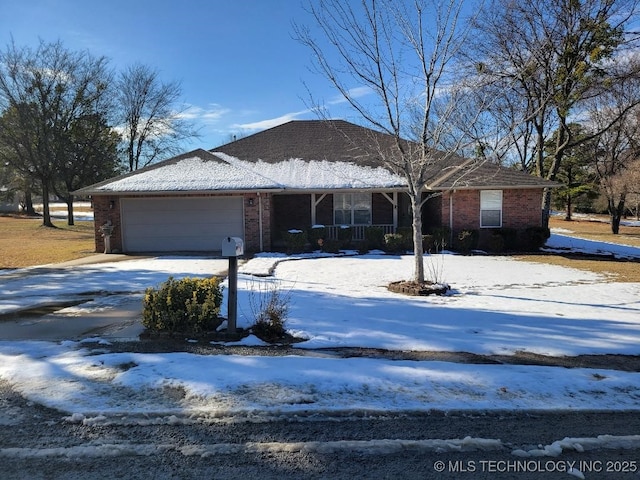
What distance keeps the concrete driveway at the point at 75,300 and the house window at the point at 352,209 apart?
7.01m

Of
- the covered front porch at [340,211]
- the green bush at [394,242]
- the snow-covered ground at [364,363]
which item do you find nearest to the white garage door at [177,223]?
the covered front porch at [340,211]

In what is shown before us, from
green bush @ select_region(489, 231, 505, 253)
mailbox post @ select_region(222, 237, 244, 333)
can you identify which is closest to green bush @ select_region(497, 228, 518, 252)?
green bush @ select_region(489, 231, 505, 253)

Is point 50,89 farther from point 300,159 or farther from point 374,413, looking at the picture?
point 374,413

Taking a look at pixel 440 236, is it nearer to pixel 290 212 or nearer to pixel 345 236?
pixel 345 236

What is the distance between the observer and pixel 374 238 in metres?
17.3

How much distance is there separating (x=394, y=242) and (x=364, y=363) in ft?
41.4

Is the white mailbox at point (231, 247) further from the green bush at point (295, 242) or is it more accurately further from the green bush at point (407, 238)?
the green bush at point (407, 238)

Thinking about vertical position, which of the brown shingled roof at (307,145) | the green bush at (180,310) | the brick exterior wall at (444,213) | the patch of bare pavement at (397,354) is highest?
the brown shingled roof at (307,145)

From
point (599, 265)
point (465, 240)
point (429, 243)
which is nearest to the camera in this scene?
point (599, 265)

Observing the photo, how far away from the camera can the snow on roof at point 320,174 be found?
17.4 meters

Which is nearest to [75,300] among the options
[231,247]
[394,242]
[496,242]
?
[231,247]

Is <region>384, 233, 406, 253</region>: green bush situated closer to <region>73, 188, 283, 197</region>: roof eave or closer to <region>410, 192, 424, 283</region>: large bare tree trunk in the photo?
<region>73, 188, 283, 197</region>: roof eave

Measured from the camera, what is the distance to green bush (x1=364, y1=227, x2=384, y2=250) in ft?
56.7

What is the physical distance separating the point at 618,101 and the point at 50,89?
126ft
